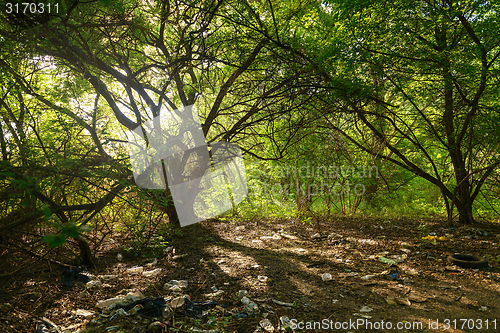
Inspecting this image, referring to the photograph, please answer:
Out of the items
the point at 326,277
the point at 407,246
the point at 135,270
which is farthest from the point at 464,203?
the point at 135,270

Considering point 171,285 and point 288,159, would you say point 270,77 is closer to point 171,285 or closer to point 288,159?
point 288,159

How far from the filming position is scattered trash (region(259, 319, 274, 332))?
205 cm

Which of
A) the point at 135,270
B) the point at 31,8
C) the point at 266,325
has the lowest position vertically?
the point at 266,325

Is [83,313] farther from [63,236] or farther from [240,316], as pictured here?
[63,236]

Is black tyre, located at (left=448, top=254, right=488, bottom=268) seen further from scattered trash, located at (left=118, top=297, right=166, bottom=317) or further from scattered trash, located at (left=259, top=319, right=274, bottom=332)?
scattered trash, located at (left=118, top=297, right=166, bottom=317)

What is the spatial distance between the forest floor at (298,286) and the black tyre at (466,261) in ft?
0.26

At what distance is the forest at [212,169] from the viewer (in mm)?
2219

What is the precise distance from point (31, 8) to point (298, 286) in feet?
13.6

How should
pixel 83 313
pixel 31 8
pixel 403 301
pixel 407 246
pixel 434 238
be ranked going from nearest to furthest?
pixel 83 313 < pixel 403 301 < pixel 31 8 < pixel 407 246 < pixel 434 238

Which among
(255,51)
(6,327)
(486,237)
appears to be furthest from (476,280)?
(6,327)

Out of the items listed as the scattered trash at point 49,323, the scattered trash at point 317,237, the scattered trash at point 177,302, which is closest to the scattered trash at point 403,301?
the scattered trash at point 177,302

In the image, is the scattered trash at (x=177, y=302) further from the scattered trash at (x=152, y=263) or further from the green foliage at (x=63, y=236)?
the green foliage at (x=63, y=236)

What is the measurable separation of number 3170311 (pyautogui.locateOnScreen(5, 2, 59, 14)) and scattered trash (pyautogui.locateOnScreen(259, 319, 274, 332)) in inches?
146

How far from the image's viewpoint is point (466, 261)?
3189 mm
